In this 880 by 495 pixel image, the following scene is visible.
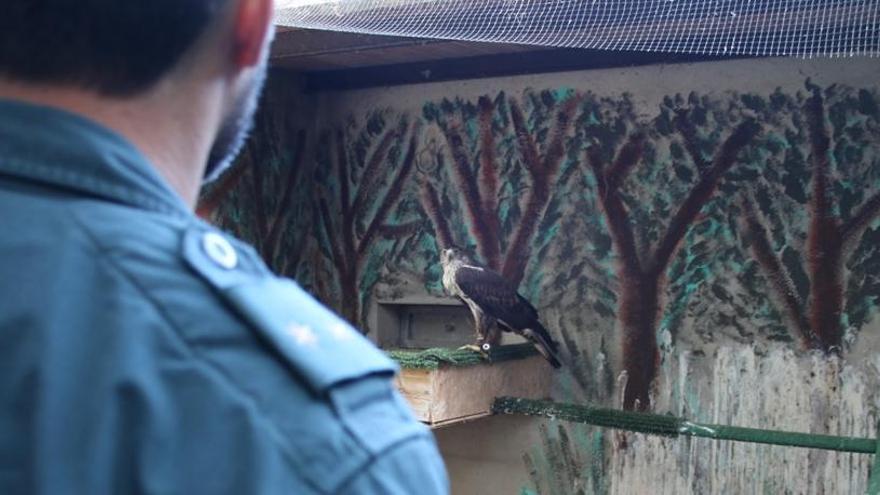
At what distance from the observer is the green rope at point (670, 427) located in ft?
10.2

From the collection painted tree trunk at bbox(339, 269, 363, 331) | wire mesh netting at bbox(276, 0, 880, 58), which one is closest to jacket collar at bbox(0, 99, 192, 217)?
wire mesh netting at bbox(276, 0, 880, 58)

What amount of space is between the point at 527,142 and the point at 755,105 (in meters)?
1.08

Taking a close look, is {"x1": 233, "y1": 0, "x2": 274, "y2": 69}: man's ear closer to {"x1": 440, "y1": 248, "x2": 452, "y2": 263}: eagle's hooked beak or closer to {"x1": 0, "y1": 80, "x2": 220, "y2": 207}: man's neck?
{"x1": 0, "y1": 80, "x2": 220, "y2": 207}: man's neck

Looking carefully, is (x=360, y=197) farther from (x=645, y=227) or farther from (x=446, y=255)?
(x=645, y=227)

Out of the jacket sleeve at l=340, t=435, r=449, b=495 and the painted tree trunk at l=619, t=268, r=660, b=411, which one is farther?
the painted tree trunk at l=619, t=268, r=660, b=411

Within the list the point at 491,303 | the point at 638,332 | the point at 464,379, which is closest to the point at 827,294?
the point at 638,332

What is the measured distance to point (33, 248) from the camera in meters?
0.58

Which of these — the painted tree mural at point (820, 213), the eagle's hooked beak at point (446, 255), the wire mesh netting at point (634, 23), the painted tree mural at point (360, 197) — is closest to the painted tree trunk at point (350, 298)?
the painted tree mural at point (360, 197)

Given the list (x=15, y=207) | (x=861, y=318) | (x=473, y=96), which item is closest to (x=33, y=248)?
(x=15, y=207)

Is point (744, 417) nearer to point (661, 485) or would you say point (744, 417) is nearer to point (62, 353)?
point (661, 485)

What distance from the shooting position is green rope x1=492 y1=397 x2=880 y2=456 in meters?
3.11

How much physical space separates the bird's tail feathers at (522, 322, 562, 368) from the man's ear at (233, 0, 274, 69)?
12.1ft

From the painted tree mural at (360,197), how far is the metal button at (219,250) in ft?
14.0

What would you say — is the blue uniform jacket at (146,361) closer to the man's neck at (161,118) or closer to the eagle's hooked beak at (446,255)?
the man's neck at (161,118)
